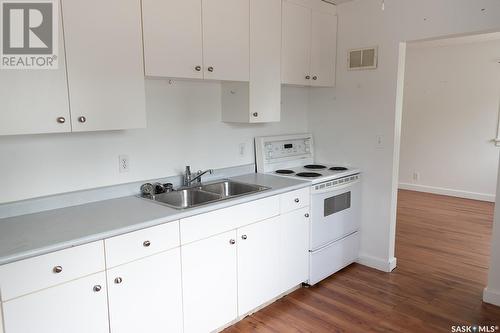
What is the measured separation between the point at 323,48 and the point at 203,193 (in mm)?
1810

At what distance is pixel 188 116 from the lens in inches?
109

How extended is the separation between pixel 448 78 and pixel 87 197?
5899mm

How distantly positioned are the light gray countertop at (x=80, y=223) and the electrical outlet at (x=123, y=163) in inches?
7.6

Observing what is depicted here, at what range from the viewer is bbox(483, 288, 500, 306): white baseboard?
2752mm

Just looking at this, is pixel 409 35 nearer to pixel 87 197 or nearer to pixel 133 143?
A: pixel 133 143

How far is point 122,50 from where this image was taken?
2.01 m

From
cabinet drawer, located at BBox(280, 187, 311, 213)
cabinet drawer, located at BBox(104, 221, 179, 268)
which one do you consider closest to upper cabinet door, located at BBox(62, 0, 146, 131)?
cabinet drawer, located at BBox(104, 221, 179, 268)

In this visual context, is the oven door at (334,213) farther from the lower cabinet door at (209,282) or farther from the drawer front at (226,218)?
the lower cabinet door at (209,282)

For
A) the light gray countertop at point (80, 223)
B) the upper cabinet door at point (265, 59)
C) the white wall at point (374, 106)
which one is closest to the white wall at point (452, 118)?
the white wall at point (374, 106)

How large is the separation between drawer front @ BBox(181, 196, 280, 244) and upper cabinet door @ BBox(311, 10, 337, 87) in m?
1.38

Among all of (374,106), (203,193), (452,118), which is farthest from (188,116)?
(452,118)

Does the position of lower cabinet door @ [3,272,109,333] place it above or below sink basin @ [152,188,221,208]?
below

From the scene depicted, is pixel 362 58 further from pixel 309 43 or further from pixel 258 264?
pixel 258 264

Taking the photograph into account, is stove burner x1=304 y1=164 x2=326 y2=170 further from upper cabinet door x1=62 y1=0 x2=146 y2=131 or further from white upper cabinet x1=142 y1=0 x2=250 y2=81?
upper cabinet door x1=62 y1=0 x2=146 y2=131
